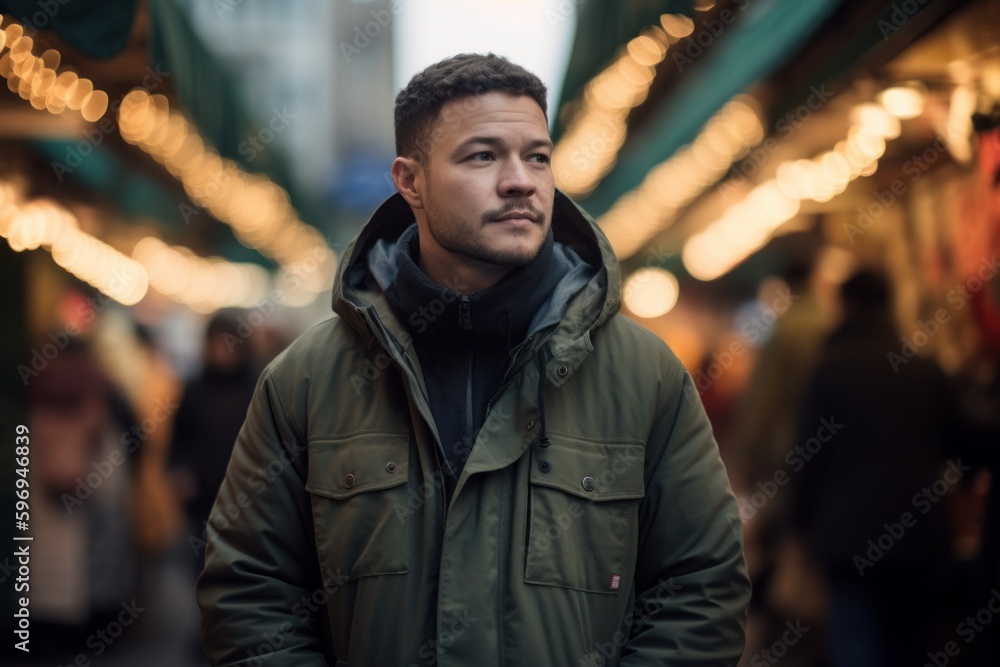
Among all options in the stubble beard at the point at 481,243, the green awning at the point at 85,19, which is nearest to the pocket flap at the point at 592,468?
the stubble beard at the point at 481,243

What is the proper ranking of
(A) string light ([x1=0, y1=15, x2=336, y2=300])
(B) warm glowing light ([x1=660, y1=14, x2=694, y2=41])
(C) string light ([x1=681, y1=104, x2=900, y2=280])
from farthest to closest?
1. (C) string light ([x1=681, y1=104, x2=900, y2=280])
2. (B) warm glowing light ([x1=660, y1=14, x2=694, y2=41])
3. (A) string light ([x1=0, y1=15, x2=336, y2=300])

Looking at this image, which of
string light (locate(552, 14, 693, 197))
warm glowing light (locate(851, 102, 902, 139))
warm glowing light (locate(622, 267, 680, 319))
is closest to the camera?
warm glowing light (locate(851, 102, 902, 139))

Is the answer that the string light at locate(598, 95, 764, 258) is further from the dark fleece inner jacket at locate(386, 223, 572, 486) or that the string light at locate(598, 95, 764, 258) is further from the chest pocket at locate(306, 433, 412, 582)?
the chest pocket at locate(306, 433, 412, 582)

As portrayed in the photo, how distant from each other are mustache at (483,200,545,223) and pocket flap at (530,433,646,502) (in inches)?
19.9

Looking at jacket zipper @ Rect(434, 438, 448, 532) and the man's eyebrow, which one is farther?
the man's eyebrow

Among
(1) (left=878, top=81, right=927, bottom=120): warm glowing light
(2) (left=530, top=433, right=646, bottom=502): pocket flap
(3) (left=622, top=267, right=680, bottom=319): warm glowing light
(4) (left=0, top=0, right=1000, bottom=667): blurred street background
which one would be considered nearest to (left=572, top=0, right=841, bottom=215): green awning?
(4) (left=0, top=0, right=1000, bottom=667): blurred street background

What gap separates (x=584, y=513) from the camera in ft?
7.57

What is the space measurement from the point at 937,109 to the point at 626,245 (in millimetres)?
14956

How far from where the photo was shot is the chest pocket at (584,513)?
225 cm

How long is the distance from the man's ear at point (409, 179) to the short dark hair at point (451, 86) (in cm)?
3

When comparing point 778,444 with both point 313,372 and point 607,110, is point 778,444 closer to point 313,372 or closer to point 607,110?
point 313,372

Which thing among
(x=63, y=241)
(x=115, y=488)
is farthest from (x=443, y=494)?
(x=63, y=241)

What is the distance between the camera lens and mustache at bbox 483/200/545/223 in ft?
7.88

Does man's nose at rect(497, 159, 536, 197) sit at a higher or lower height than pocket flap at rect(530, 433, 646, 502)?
higher
